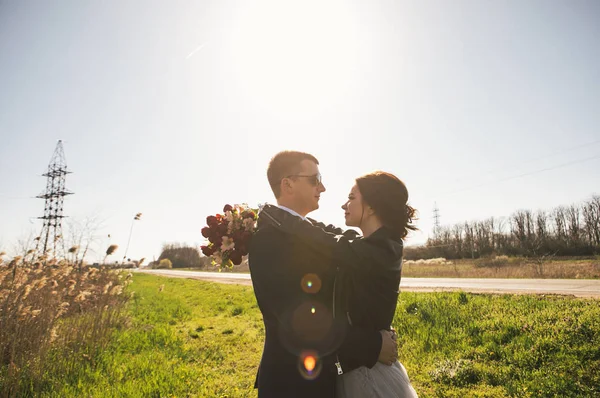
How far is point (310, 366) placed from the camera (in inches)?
82.0

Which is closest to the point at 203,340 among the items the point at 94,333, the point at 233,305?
the point at 94,333

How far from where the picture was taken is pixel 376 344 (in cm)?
219

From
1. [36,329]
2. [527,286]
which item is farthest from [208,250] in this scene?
[527,286]

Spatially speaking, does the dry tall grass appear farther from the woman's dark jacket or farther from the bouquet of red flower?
the woman's dark jacket

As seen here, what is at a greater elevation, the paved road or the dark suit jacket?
the dark suit jacket

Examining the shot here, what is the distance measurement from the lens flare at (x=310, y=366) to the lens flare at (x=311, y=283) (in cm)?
37

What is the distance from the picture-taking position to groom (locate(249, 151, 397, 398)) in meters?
2.08

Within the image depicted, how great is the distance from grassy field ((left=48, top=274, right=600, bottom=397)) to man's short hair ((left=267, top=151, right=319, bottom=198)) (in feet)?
14.7

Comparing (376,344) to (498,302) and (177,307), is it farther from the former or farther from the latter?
(177,307)

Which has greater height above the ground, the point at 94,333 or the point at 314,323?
the point at 314,323

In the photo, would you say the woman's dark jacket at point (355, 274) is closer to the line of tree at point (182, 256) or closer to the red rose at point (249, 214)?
the red rose at point (249, 214)

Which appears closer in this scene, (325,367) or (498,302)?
(325,367)

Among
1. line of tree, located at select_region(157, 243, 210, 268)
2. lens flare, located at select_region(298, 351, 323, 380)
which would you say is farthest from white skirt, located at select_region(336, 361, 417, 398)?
line of tree, located at select_region(157, 243, 210, 268)

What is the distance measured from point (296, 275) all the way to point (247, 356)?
6698mm
